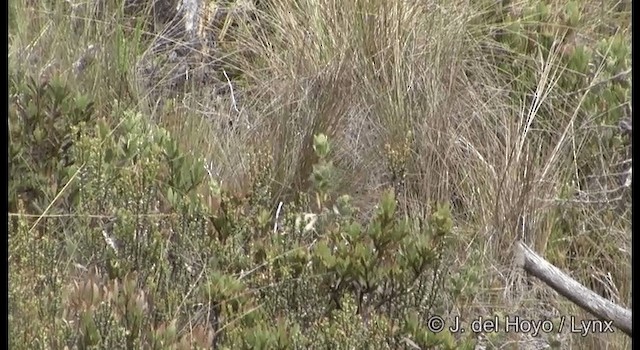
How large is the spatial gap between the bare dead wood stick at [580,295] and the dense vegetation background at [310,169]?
0.20ft

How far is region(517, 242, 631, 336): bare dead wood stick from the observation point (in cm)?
297

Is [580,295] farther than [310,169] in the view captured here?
No

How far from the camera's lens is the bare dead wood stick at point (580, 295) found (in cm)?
297

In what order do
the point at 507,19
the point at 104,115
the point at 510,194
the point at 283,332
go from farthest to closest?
the point at 507,19 < the point at 104,115 < the point at 510,194 < the point at 283,332

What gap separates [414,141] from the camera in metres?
3.59

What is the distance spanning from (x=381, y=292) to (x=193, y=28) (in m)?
1.53

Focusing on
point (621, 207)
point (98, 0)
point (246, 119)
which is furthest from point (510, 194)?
point (98, 0)

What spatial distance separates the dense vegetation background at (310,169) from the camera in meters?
2.96

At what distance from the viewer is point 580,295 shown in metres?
3.02

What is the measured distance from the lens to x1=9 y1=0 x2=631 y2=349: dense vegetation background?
2.96 m

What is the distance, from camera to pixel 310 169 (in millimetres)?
3533

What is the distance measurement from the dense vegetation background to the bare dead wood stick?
62 mm

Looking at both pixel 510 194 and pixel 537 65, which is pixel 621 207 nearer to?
pixel 510 194

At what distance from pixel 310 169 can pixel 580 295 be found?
0.88m
